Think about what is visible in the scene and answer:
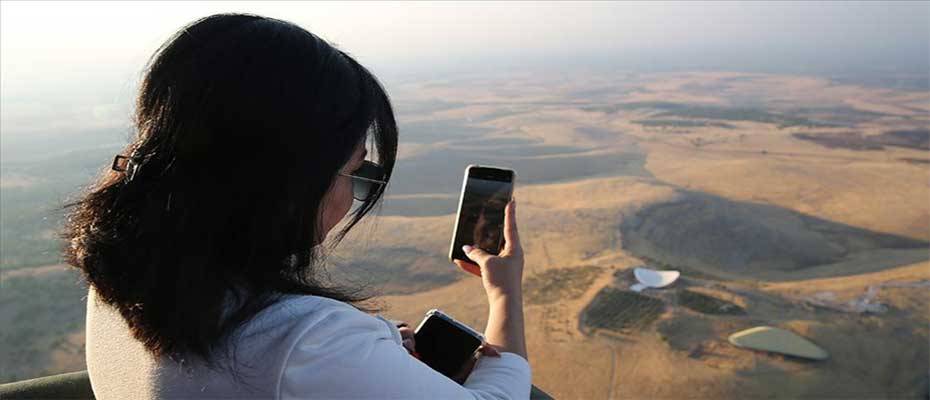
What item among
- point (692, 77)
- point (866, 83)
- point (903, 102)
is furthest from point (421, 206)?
point (692, 77)

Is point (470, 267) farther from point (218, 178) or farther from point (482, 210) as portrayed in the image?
point (218, 178)

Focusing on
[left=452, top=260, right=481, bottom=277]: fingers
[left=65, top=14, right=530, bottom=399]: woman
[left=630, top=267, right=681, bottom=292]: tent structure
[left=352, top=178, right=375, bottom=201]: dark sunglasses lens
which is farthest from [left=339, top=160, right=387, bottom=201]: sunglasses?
[left=630, top=267, right=681, bottom=292]: tent structure

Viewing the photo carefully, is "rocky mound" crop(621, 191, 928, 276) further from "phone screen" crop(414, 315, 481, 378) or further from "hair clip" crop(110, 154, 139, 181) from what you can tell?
"hair clip" crop(110, 154, 139, 181)

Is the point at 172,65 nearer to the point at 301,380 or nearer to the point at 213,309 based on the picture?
the point at 213,309

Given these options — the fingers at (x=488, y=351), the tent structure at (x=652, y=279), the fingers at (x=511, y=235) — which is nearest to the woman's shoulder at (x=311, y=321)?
the fingers at (x=488, y=351)

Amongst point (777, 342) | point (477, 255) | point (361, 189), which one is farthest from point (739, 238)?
point (361, 189)
